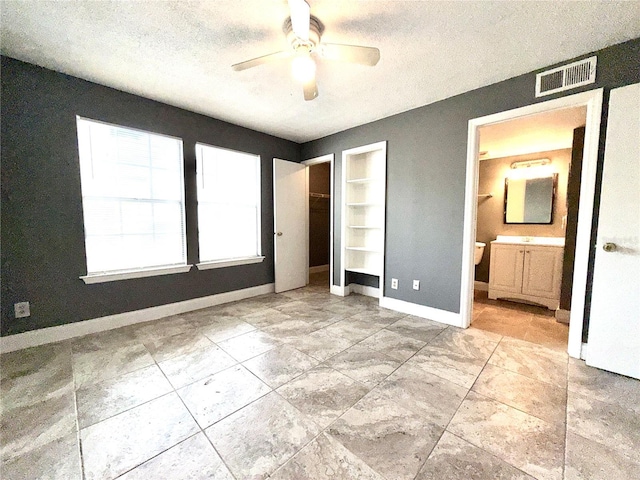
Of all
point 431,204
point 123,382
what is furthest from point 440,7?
point 123,382

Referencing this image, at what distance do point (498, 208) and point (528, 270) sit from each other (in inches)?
48.5

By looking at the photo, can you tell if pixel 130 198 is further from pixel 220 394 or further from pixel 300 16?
pixel 300 16

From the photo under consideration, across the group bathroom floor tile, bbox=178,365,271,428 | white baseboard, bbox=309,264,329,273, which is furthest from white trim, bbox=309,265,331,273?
bathroom floor tile, bbox=178,365,271,428

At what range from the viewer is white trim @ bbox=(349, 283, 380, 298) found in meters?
3.85

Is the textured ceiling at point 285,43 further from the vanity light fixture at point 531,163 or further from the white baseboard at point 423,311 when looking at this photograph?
the white baseboard at point 423,311

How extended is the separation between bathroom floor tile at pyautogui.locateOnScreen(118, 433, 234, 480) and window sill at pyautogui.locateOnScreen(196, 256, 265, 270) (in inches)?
90.7

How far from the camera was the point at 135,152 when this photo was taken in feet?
9.09

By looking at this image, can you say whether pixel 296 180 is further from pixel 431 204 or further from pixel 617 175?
pixel 617 175

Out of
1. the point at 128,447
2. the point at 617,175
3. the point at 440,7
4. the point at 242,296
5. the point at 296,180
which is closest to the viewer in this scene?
the point at 128,447

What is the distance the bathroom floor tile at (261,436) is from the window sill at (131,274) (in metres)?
2.10

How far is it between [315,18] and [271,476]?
→ 8.41 ft

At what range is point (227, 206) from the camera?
3557 mm

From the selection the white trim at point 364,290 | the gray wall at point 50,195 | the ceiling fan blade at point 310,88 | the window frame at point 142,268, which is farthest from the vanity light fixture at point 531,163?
the gray wall at point 50,195

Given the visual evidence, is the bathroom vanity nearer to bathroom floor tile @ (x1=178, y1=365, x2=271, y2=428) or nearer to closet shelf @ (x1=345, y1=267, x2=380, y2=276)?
closet shelf @ (x1=345, y1=267, x2=380, y2=276)
